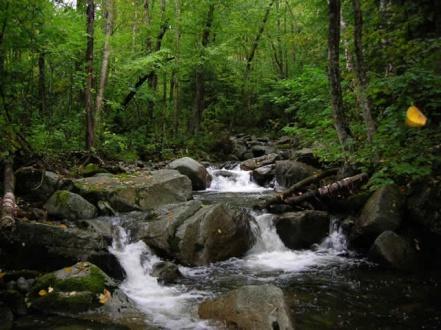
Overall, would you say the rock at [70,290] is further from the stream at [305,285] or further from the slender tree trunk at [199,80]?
the slender tree trunk at [199,80]

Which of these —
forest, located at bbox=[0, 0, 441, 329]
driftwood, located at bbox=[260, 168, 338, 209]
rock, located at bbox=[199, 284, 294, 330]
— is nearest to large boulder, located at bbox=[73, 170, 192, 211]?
forest, located at bbox=[0, 0, 441, 329]

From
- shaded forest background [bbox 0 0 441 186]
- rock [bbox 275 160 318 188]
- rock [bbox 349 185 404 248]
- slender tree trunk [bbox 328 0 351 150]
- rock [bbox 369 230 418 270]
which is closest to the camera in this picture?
shaded forest background [bbox 0 0 441 186]

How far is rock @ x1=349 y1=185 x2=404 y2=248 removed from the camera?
27.7 ft

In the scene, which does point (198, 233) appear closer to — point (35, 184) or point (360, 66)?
point (35, 184)

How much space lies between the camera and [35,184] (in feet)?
32.3

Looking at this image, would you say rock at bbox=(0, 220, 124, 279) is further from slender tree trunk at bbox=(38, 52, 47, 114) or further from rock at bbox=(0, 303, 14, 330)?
slender tree trunk at bbox=(38, 52, 47, 114)

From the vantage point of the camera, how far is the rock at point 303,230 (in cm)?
929

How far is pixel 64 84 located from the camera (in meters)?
17.1

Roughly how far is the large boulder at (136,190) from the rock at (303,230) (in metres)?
3.31

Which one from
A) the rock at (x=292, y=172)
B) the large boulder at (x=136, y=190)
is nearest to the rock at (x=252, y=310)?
the large boulder at (x=136, y=190)

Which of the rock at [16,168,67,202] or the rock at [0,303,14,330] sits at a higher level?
the rock at [16,168,67,202]

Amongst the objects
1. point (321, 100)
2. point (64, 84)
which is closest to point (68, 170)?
point (64, 84)

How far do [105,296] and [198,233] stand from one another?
2.74 metres

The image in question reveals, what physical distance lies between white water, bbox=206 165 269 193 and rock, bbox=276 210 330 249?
5.69m
